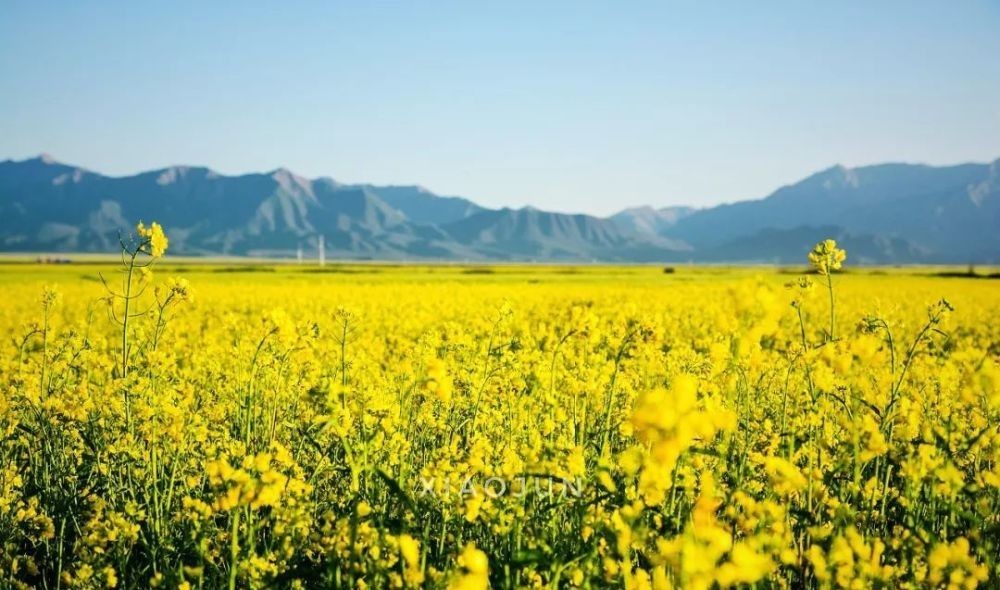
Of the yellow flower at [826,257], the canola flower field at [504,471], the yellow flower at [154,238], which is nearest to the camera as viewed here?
the canola flower field at [504,471]

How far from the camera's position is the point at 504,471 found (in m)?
4.02

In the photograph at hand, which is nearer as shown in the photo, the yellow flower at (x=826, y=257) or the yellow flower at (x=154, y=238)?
the yellow flower at (x=154, y=238)

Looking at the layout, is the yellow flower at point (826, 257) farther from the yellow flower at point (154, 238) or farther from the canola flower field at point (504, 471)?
the yellow flower at point (154, 238)

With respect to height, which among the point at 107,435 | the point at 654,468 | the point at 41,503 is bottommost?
the point at 41,503

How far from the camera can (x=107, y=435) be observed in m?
5.76

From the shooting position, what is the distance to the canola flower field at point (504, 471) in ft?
9.84

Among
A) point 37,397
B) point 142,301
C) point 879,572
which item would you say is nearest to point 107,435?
point 37,397

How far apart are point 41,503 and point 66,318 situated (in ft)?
51.1

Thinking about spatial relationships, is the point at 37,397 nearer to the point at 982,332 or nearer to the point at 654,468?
the point at 654,468

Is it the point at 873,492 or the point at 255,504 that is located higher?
the point at 255,504

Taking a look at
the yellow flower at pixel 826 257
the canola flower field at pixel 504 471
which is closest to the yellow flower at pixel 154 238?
the canola flower field at pixel 504 471

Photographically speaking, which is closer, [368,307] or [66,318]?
[66,318]

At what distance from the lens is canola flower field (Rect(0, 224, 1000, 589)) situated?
3.00 m

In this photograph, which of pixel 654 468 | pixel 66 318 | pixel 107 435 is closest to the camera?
pixel 654 468
